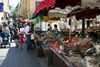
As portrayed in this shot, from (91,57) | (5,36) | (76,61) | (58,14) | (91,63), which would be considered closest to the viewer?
(91,63)

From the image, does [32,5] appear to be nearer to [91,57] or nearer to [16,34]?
[16,34]

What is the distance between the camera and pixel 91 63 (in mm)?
2488

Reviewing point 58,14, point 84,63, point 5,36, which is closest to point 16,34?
point 5,36

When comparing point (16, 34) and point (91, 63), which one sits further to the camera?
point (16, 34)

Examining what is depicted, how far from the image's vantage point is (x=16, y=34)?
10133mm

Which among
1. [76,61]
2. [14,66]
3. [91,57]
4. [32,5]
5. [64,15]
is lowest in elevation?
[14,66]

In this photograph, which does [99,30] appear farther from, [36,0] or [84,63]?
[36,0]

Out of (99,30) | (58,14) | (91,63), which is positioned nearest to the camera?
(91,63)

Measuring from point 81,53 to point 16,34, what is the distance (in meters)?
7.52

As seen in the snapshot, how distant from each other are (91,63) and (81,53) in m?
1.11

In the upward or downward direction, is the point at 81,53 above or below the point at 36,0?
below

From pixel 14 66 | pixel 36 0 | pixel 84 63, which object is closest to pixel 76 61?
pixel 84 63

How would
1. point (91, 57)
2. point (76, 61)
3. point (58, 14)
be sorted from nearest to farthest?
point (91, 57)
point (76, 61)
point (58, 14)

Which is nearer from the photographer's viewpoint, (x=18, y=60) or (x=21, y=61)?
(x=21, y=61)
